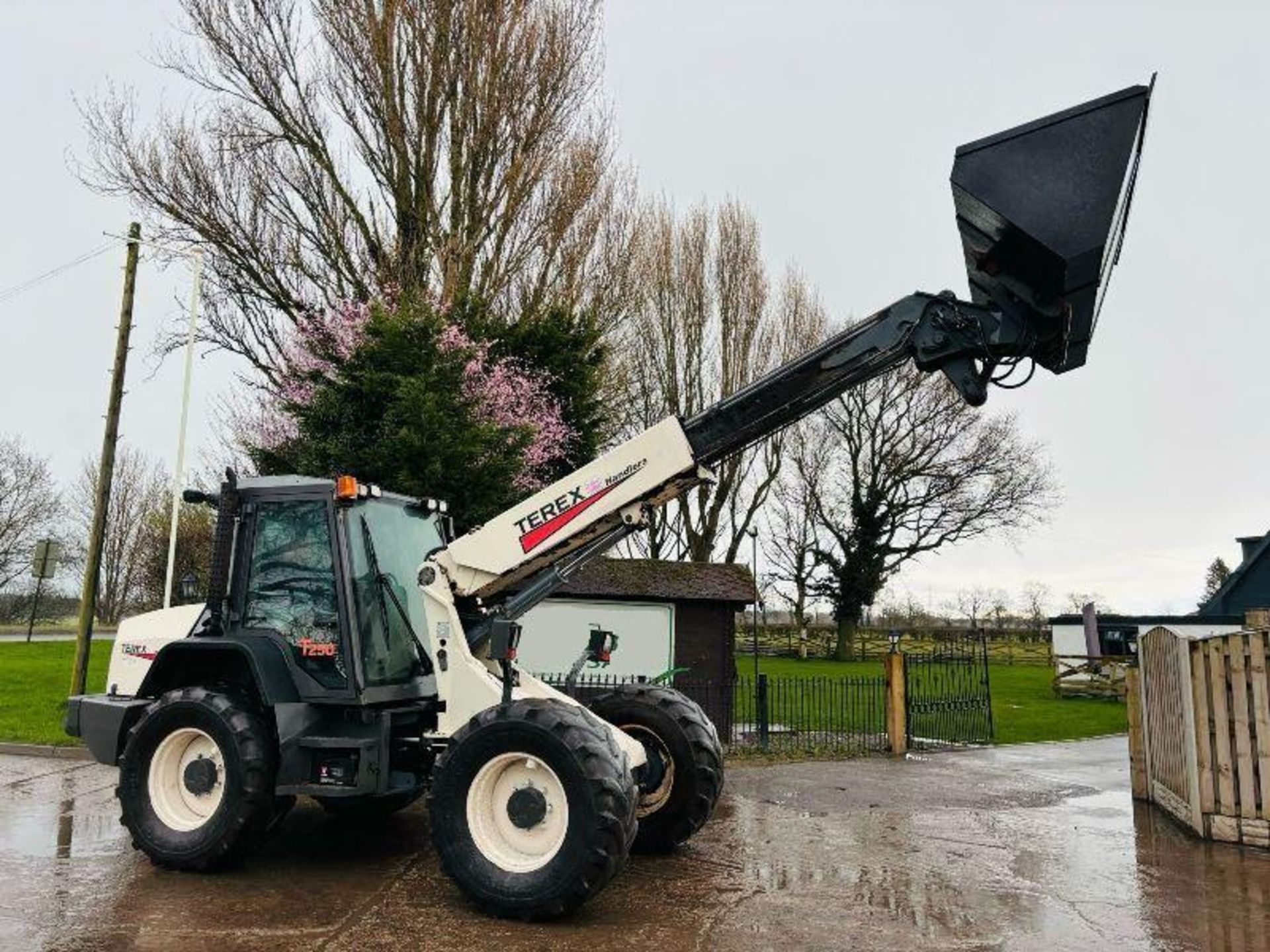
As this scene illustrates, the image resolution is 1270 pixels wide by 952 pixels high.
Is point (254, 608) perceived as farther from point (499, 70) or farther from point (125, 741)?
point (499, 70)

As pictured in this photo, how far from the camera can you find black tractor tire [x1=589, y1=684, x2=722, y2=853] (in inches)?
270

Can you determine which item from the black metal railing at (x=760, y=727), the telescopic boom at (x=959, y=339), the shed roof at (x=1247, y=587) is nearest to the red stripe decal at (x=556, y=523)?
the telescopic boom at (x=959, y=339)

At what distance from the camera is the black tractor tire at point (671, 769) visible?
6.86 m

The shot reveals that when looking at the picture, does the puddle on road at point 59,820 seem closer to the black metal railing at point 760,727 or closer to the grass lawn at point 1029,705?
the black metal railing at point 760,727

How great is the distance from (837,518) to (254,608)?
32377 millimetres

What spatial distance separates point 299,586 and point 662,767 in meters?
2.80

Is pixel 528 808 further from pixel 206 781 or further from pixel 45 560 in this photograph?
pixel 45 560

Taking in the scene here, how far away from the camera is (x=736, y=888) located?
6.18 metres

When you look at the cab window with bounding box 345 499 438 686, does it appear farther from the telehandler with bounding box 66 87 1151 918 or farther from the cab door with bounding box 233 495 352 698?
the cab door with bounding box 233 495 352 698

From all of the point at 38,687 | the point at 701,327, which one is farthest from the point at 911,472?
the point at 38,687

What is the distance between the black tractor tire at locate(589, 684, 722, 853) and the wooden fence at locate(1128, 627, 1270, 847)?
4.17 meters

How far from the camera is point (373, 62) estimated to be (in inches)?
746

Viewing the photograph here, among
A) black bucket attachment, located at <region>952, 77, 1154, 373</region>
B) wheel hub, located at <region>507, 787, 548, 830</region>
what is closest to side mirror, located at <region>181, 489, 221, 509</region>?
wheel hub, located at <region>507, 787, 548, 830</region>

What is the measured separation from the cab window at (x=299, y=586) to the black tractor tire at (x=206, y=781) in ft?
1.70
